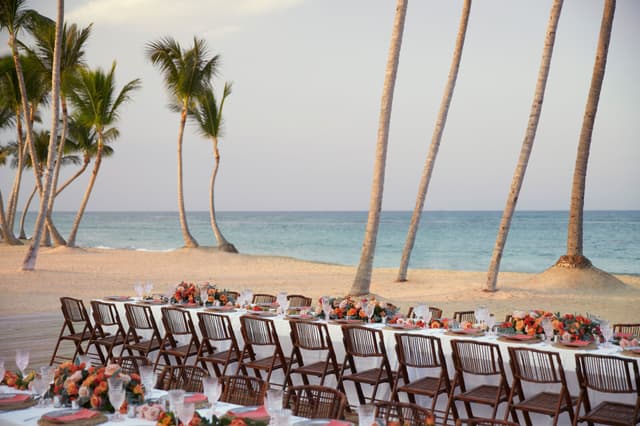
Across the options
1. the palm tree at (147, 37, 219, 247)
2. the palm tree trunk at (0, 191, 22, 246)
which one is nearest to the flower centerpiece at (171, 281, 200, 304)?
the palm tree at (147, 37, 219, 247)

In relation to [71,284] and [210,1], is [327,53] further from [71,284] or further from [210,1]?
[71,284]

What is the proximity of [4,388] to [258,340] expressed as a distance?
2598 mm

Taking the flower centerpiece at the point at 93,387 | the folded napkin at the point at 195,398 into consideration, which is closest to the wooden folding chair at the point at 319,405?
the folded napkin at the point at 195,398

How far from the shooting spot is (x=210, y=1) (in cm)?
3200

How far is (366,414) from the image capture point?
301 cm

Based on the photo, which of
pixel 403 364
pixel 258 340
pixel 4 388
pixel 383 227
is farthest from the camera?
pixel 383 227

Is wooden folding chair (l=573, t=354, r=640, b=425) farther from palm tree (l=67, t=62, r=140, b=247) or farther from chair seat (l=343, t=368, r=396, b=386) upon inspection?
palm tree (l=67, t=62, r=140, b=247)

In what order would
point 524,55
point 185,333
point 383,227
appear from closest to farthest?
1. point 185,333
2. point 524,55
3. point 383,227

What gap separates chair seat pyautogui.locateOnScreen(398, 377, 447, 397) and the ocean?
3348 cm

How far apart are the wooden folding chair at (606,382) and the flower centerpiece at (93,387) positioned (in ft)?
9.30

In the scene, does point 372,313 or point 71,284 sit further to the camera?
point 71,284

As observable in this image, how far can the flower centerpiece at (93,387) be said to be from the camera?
145 inches

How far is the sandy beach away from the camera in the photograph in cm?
1381

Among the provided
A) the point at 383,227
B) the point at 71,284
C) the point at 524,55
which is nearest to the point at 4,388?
the point at 71,284
